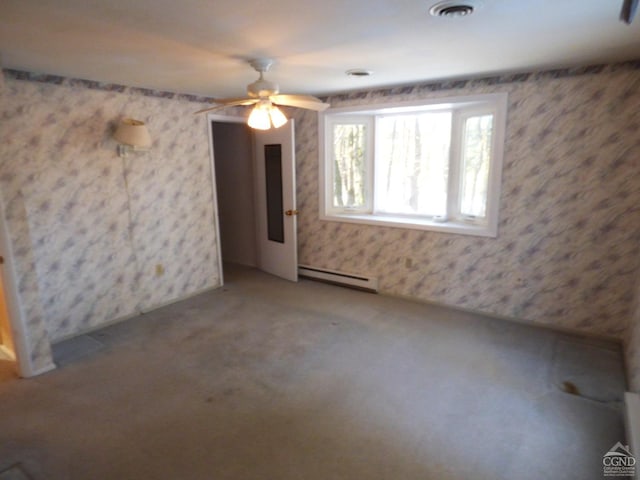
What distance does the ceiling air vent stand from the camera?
1.68 m

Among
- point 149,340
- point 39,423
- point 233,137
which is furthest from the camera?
point 233,137

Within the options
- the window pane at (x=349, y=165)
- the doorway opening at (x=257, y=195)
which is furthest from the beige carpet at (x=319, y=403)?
the window pane at (x=349, y=165)

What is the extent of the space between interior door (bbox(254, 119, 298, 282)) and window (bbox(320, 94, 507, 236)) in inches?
16.5

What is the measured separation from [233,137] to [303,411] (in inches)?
161

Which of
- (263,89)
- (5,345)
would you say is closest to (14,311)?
(5,345)

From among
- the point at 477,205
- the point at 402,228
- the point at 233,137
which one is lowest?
the point at 402,228

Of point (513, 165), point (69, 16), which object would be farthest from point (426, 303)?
point (69, 16)

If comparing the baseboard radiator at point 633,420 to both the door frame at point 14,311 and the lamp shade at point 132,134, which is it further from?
the lamp shade at point 132,134

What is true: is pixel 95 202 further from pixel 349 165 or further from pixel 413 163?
pixel 413 163

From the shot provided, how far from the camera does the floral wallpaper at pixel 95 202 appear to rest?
2877 mm

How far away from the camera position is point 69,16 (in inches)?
70.2

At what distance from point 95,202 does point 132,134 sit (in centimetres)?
72

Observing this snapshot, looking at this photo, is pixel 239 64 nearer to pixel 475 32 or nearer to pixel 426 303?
pixel 475 32

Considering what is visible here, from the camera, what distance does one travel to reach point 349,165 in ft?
15.1
